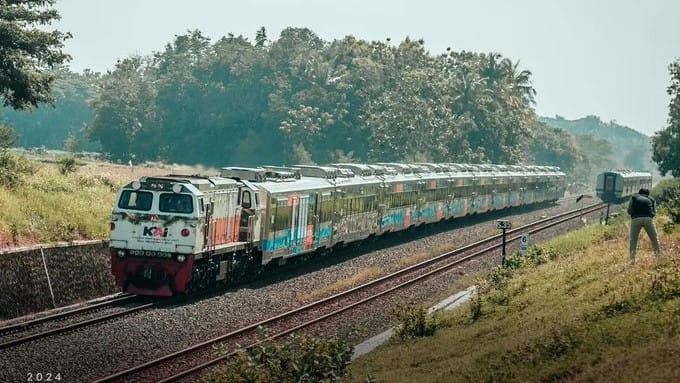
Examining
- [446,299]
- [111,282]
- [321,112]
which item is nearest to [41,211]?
[111,282]

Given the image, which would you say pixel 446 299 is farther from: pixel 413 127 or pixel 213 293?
pixel 413 127

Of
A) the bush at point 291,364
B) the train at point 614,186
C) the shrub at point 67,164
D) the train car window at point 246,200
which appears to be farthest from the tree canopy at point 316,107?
the bush at point 291,364

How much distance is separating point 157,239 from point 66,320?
403 cm

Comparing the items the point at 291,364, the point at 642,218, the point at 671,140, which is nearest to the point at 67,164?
the point at 642,218

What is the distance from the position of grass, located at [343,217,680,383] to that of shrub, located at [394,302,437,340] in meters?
0.32

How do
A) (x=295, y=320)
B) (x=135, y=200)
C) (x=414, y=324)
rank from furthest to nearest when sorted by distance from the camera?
(x=135, y=200), (x=295, y=320), (x=414, y=324)

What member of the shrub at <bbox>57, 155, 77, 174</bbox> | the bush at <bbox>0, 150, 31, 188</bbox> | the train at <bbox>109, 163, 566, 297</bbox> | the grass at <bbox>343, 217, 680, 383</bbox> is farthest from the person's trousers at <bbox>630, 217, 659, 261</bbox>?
the shrub at <bbox>57, 155, 77, 174</bbox>

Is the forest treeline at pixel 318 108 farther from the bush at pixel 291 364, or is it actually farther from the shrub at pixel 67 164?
the bush at pixel 291 364

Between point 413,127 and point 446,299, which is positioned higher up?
point 413,127

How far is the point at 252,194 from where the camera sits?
30.6 metres

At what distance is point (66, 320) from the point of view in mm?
23438

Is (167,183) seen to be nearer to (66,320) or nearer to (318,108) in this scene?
(66,320)

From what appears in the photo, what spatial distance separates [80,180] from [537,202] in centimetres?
4953

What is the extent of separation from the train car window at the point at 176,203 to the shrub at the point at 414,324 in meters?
6.89
